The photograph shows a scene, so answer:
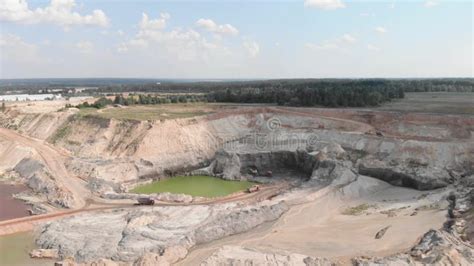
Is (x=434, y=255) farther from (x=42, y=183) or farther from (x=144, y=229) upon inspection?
(x=42, y=183)

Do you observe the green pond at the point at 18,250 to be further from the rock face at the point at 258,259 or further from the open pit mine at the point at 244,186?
the rock face at the point at 258,259

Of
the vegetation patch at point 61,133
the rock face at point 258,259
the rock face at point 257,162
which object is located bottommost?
Answer: the rock face at point 258,259

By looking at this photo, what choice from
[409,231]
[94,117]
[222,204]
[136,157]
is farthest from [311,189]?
[94,117]

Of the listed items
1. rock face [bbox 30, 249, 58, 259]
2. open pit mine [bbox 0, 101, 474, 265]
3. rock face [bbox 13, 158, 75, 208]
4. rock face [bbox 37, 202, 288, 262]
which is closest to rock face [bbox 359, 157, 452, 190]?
open pit mine [bbox 0, 101, 474, 265]

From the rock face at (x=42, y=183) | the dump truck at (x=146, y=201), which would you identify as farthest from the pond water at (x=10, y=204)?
the dump truck at (x=146, y=201)

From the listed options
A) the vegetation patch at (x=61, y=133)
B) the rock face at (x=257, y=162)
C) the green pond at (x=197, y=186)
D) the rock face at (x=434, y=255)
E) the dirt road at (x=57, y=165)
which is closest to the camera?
the rock face at (x=434, y=255)

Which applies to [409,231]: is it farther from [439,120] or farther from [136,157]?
[136,157]

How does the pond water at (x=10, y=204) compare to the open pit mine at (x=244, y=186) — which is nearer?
the open pit mine at (x=244, y=186)
